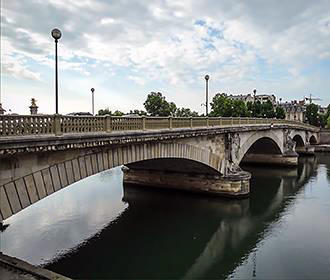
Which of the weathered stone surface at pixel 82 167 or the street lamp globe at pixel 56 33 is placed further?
the weathered stone surface at pixel 82 167

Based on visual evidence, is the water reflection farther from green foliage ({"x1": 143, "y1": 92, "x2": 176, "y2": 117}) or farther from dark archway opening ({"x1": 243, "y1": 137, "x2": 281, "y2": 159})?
green foliage ({"x1": 143, "y1": 92, "x2": 176, "y2": 117})

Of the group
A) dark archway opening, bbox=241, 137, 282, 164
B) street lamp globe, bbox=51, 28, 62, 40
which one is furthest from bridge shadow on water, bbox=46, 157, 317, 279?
dark archway opening, bbox=241, 137, 282, 164

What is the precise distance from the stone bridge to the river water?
1707mm

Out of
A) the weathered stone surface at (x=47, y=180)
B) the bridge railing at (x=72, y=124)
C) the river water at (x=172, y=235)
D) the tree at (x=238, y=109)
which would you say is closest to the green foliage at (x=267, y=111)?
the tree at (x=238, y=109)

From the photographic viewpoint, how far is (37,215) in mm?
19766

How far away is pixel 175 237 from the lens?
56.2 feet

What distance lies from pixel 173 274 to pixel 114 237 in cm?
455

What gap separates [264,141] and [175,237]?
28344mm

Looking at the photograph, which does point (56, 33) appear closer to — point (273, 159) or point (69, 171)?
point (69, 171)

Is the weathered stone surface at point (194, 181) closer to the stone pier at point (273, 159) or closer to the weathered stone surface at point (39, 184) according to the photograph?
the weathered stone surface at point (39, 184)

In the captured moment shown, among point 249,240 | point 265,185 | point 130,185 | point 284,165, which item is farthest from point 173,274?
point 284,165

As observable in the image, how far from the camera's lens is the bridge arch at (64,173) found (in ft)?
30.9

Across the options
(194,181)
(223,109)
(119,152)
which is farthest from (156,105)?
(119,152)

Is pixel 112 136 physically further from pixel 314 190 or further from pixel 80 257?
pixel 314 190
